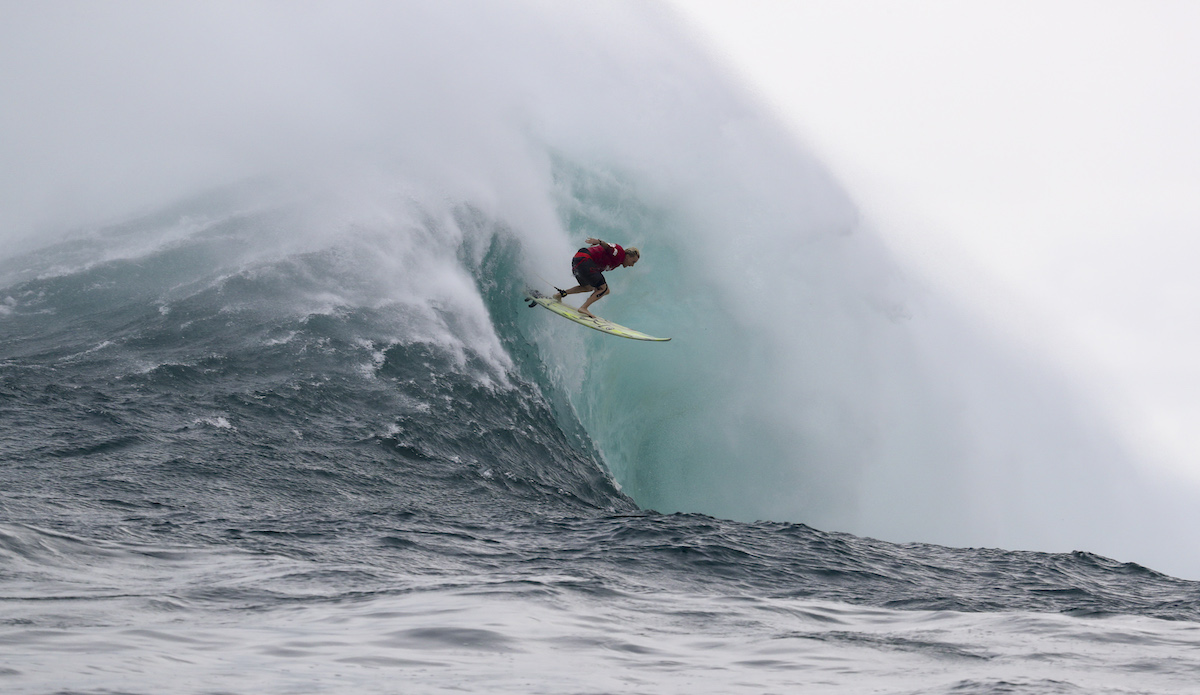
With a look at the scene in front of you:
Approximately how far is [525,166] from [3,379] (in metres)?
11.1

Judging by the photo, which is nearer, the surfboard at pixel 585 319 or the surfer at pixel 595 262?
the surfer at pixel 595 262

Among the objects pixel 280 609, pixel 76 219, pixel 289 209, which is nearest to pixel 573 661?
pixel 280 609

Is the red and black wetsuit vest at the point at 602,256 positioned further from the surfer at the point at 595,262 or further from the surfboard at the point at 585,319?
the surfboard at the point at 585,319

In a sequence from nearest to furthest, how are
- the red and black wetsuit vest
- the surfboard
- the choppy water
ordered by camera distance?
the choppy water → the red and black wetsuit vest → the surfboard

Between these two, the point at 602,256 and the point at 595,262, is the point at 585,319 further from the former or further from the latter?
the point at 602,256

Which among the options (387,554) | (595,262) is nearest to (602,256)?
(595,262)

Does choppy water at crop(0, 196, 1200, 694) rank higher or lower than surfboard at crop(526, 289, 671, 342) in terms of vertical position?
lower

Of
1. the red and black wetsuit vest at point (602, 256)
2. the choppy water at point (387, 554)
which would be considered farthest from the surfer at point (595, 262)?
the choppy water at point (387, 554)

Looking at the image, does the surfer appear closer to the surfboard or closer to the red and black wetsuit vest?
the red and black wetsuit vest

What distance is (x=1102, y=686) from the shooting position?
5.19 m

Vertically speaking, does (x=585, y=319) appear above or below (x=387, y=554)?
above

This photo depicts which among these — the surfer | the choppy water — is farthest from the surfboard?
the choppy water

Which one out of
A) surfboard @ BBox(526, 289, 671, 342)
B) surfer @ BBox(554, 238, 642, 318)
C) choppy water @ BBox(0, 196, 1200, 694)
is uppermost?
surfer @ BBox(554, 238, 642, 318)

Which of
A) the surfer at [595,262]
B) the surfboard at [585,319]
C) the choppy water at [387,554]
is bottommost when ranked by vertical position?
the choppy water at [387,554]
